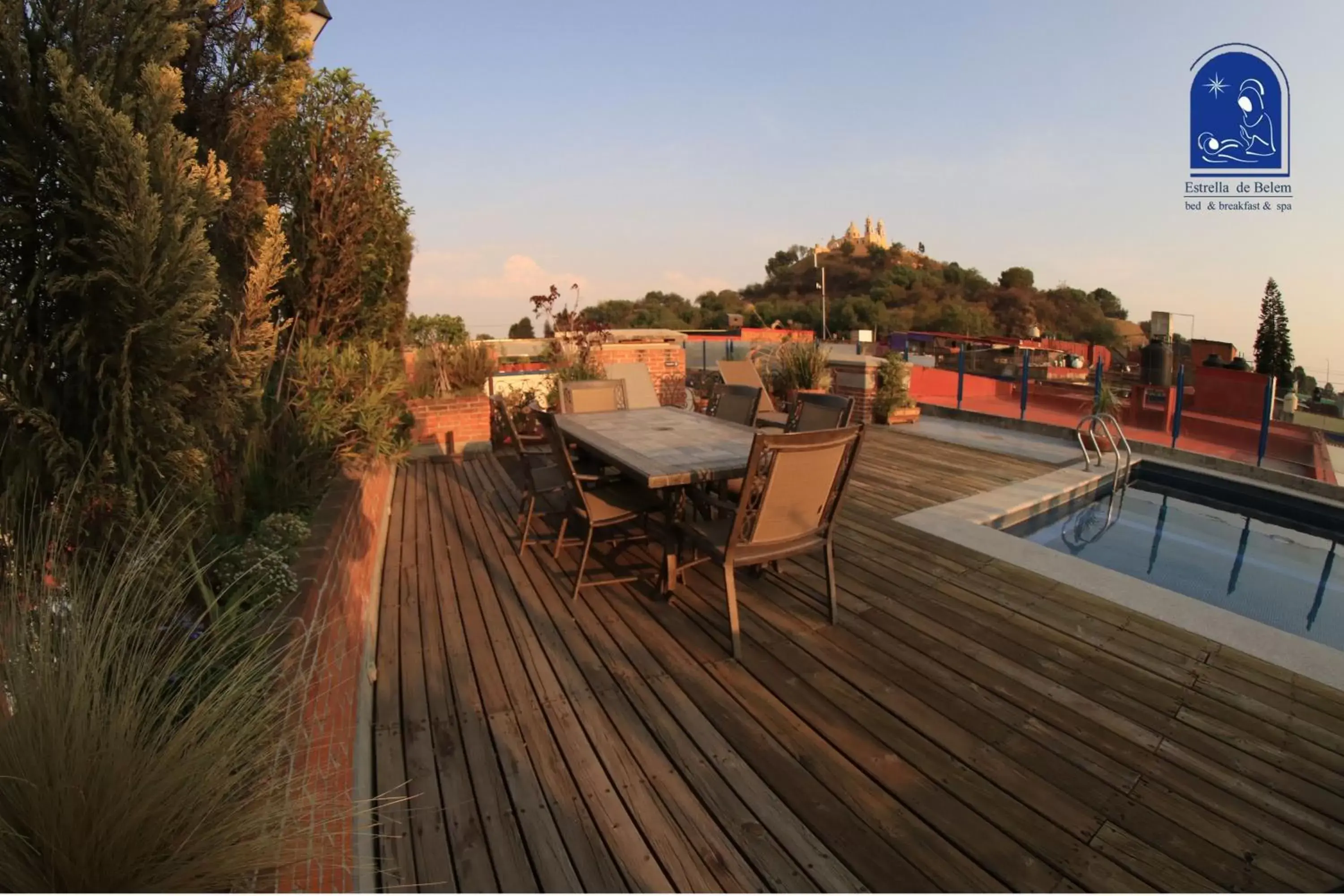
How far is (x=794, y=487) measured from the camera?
258 centimetres

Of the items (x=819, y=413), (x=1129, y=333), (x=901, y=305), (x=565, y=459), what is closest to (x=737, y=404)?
(x=819, y=413)

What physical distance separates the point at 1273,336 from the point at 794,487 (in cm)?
3020

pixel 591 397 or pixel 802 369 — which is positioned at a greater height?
pixel 802 369

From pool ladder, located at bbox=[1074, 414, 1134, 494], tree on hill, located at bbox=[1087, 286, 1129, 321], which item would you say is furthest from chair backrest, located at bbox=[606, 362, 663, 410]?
tree on hill, located at bbox=[1087, 286, 1129, 321]

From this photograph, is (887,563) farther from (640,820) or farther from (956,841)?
(640,820)

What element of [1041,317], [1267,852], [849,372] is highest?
[1041,317]

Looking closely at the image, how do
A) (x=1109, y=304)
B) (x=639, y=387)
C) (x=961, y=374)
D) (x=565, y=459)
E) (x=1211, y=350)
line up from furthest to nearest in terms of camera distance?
1. (x=1109, y=304)
2. (x=1211, y=350)
3. (x=961, y=374)
4. (x=639, y=387)
5. (x=565, y=459)

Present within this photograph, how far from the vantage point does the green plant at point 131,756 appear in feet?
2.91

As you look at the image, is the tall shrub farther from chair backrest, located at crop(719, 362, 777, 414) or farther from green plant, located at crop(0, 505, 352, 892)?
chair backrest, located at crop(719, 362, 777, 414)

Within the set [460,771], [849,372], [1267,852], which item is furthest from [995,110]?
[460,771]

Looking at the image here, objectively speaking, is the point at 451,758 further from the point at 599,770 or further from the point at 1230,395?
the point at 1230,395

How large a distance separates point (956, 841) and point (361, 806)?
1.58m

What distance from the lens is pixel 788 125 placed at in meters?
14.0

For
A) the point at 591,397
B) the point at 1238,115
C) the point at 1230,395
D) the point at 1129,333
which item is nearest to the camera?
the point at 591,397
